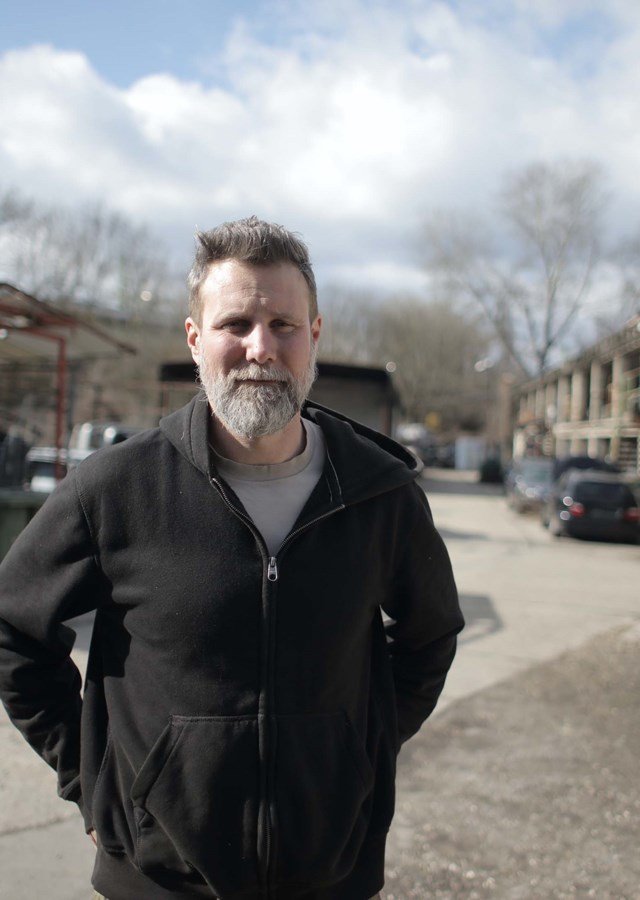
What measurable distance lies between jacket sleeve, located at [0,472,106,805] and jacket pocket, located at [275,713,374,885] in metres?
0.56

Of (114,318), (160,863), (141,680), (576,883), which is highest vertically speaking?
(114,318)

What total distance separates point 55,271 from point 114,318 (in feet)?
13.8

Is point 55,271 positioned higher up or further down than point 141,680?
higher up

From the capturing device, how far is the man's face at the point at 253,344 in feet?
6.07

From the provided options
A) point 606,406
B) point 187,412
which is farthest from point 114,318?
point 187,412

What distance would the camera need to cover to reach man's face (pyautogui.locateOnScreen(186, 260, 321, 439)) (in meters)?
1.85

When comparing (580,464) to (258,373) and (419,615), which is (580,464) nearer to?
(419,615)

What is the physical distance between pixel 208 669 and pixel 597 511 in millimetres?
16593

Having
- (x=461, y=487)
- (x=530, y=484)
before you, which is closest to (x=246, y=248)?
(x=530, y=484)

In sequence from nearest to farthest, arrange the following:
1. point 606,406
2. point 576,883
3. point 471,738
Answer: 1. point 576,883
2. point 471,738
3. point 606,406

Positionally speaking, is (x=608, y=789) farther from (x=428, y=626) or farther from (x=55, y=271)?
(x=55, y=271)

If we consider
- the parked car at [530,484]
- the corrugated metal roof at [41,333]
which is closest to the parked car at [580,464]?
the parked car at [530,484]

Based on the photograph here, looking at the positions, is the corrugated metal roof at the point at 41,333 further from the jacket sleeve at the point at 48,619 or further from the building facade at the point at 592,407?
the building facade at the point at 592,407

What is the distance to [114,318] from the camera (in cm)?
3597
